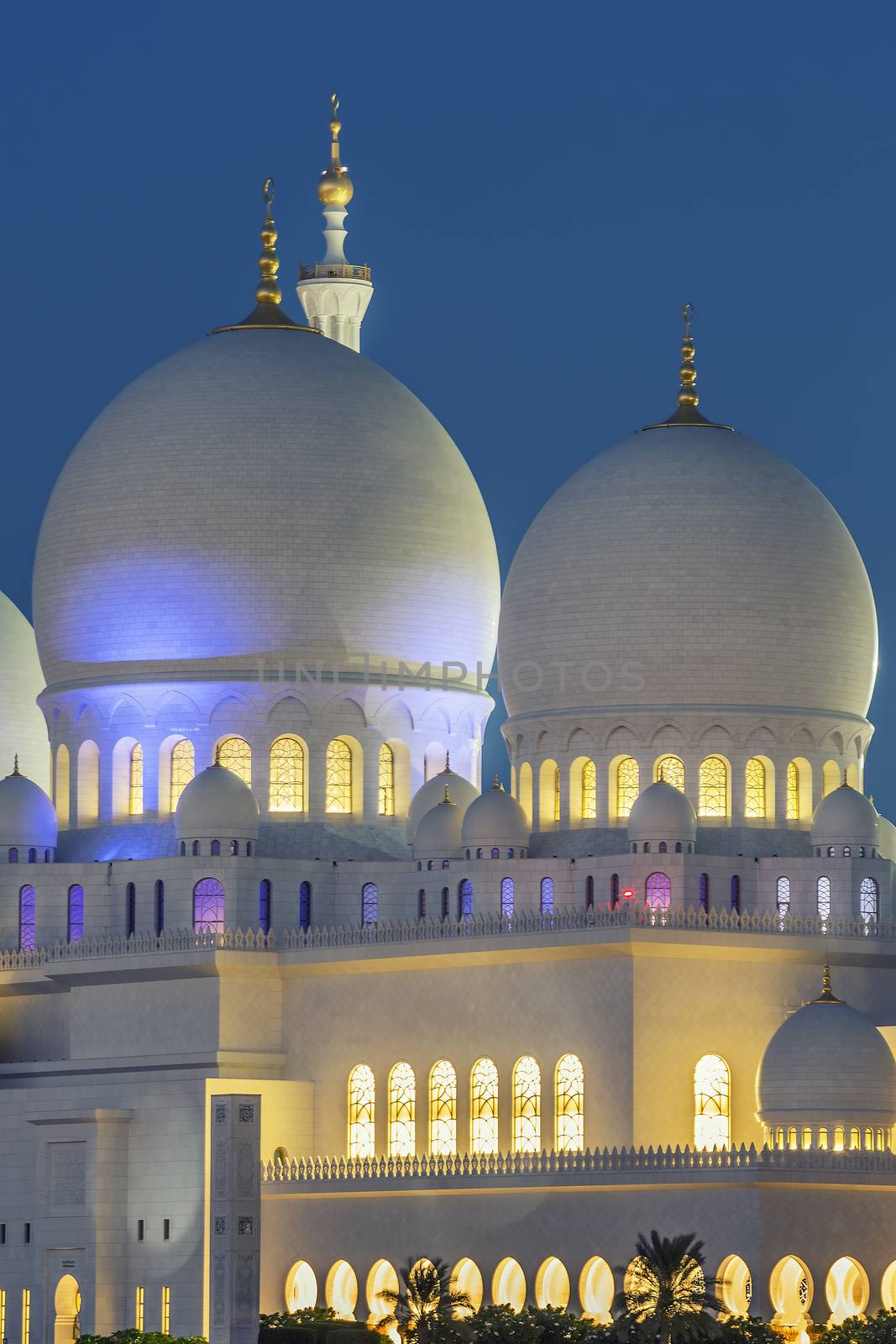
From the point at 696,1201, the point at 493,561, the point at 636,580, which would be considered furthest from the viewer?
the point at 493,561

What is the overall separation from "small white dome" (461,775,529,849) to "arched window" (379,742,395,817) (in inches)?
215

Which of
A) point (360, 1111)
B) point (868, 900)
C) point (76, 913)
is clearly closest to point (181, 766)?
point (76, 913)

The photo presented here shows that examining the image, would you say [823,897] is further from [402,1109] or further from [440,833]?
[402,1109]

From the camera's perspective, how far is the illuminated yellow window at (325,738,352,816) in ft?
266

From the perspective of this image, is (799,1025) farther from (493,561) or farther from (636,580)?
(493,561)

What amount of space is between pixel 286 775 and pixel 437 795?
3.41m

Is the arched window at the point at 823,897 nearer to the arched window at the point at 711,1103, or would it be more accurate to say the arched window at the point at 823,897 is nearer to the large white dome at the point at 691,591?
the arched window at the point at 711,1103

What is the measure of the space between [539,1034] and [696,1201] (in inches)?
254

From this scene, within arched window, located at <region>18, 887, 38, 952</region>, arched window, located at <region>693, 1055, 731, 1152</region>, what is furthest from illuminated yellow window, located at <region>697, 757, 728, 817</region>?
arched window, located at <region>18, 887, 38, 952</region>

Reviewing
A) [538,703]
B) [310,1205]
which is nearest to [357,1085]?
[310,1205]

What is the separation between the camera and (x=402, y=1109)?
2980 inches

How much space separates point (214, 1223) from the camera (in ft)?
233

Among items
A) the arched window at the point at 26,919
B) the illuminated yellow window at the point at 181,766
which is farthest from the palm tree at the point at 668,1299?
the arched window at the point at 26,919

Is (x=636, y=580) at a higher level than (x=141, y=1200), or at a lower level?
higher
